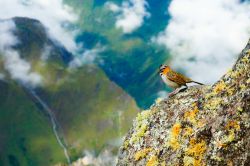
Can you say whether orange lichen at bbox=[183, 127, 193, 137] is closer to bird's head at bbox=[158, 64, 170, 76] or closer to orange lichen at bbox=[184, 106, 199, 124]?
orange lichen at bbox=[184, 106, 199, 124]

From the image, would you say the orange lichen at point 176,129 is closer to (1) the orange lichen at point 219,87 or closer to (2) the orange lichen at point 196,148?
(2) the orange lichen at point 196,148

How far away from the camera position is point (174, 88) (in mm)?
18797

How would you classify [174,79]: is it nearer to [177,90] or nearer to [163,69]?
[177,90]

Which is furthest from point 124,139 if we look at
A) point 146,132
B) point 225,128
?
point 225,128

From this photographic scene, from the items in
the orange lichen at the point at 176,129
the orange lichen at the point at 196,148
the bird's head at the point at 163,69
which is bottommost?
the orange lichen at the point at 196,148

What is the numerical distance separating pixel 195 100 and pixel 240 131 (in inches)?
99.8


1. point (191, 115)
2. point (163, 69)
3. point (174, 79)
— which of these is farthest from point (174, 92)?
point (191, 115)

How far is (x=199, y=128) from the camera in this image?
50.0 ft

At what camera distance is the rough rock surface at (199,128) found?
46.6 feet

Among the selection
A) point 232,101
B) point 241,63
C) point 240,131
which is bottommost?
point 240,131

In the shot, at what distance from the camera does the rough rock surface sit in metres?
14.2

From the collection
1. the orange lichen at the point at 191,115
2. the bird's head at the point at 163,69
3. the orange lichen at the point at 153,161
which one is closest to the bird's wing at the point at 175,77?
the bird's head at the point at 163,69

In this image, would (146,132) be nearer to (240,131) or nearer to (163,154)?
(163,154)

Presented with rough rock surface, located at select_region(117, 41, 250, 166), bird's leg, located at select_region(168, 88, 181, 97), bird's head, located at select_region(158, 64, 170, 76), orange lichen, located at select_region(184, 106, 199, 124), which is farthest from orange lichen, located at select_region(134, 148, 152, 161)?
bird's head, located at select_region(158, 64, 170, 76)
